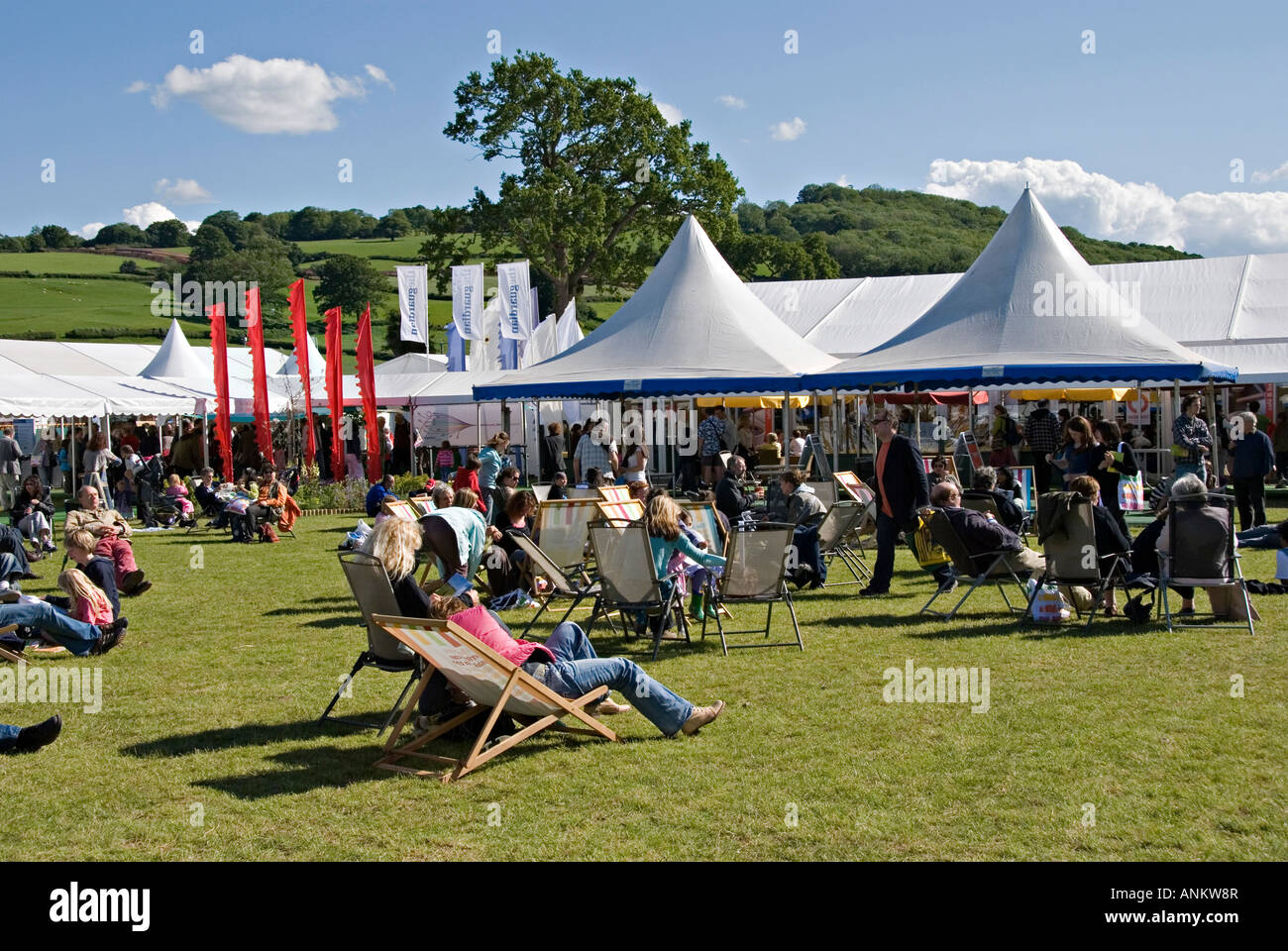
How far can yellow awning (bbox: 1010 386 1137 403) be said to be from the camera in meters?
24.5

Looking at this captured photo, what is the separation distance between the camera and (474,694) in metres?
5.67

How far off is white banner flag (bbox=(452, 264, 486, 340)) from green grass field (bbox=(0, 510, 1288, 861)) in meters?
17.1

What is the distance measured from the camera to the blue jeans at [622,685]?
5.80 metres

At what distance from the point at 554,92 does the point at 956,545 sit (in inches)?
1312

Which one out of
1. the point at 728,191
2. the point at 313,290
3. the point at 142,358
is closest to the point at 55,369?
the point at 142,358

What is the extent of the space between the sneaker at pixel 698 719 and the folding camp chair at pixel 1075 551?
3.42m

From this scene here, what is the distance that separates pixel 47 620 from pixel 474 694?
399cm

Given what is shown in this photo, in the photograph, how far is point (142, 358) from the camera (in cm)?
3334

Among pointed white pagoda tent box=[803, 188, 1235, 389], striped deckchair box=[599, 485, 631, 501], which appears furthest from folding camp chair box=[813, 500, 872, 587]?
Result: pointed white pagoda tent box=[803, 188, 1235, 389]

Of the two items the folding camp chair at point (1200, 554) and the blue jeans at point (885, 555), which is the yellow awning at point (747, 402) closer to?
the blue jeans at point (885, 555)

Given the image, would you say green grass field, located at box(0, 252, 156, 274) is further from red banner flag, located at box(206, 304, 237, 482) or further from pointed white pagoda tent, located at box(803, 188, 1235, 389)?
pointed white pagoda tent, located at box(803, 188, 1235, 389)
